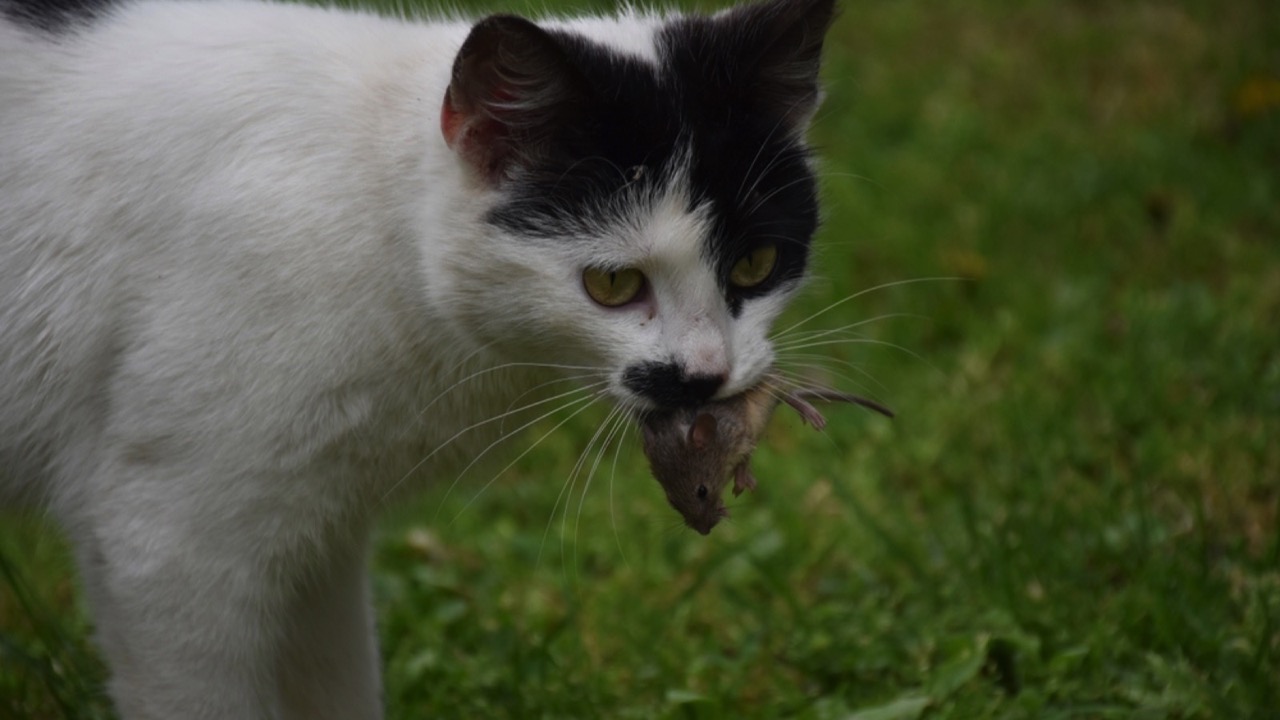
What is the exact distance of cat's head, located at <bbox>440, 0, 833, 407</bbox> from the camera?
2221 mm

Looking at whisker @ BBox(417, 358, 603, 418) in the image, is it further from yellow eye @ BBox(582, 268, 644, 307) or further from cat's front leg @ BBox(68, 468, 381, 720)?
cat's front leg @ BBox(68, 468, 381, 720)

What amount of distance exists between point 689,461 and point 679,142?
52 cm

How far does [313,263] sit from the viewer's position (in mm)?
2303

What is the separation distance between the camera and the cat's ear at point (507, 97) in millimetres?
2113

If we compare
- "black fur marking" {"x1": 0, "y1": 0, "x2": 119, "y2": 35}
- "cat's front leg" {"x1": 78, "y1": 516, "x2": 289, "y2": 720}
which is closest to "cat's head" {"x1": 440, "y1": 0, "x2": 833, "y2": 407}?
"cat's front leg" {"x1": 78, "y1": 516, "x2": 289, "y2": 720}

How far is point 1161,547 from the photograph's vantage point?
321 cm

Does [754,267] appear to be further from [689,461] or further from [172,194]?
[172,194]

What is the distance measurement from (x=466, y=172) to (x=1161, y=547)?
1904mm

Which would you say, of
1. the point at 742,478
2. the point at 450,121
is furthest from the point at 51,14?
the point at 742,478

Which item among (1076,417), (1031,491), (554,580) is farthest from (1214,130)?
(554,580)

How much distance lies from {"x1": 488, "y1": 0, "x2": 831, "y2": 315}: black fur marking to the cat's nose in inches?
7.2

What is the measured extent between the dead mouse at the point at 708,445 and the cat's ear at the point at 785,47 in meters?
0.50

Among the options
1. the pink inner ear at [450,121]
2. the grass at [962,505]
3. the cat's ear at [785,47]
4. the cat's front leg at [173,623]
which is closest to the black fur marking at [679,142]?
the cat's ear at [785,47]

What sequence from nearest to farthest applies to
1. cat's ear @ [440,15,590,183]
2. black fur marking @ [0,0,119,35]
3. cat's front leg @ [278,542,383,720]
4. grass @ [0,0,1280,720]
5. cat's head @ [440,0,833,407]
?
1. cat's ear @ [440,15,590,183]
2. cat's head @ [440,0,833,407]
3. black fur marking @ [0,0,119,35]
4. cat's front leg @ [278,542,383,720]
5. grass @ [0,0,1280,720]
